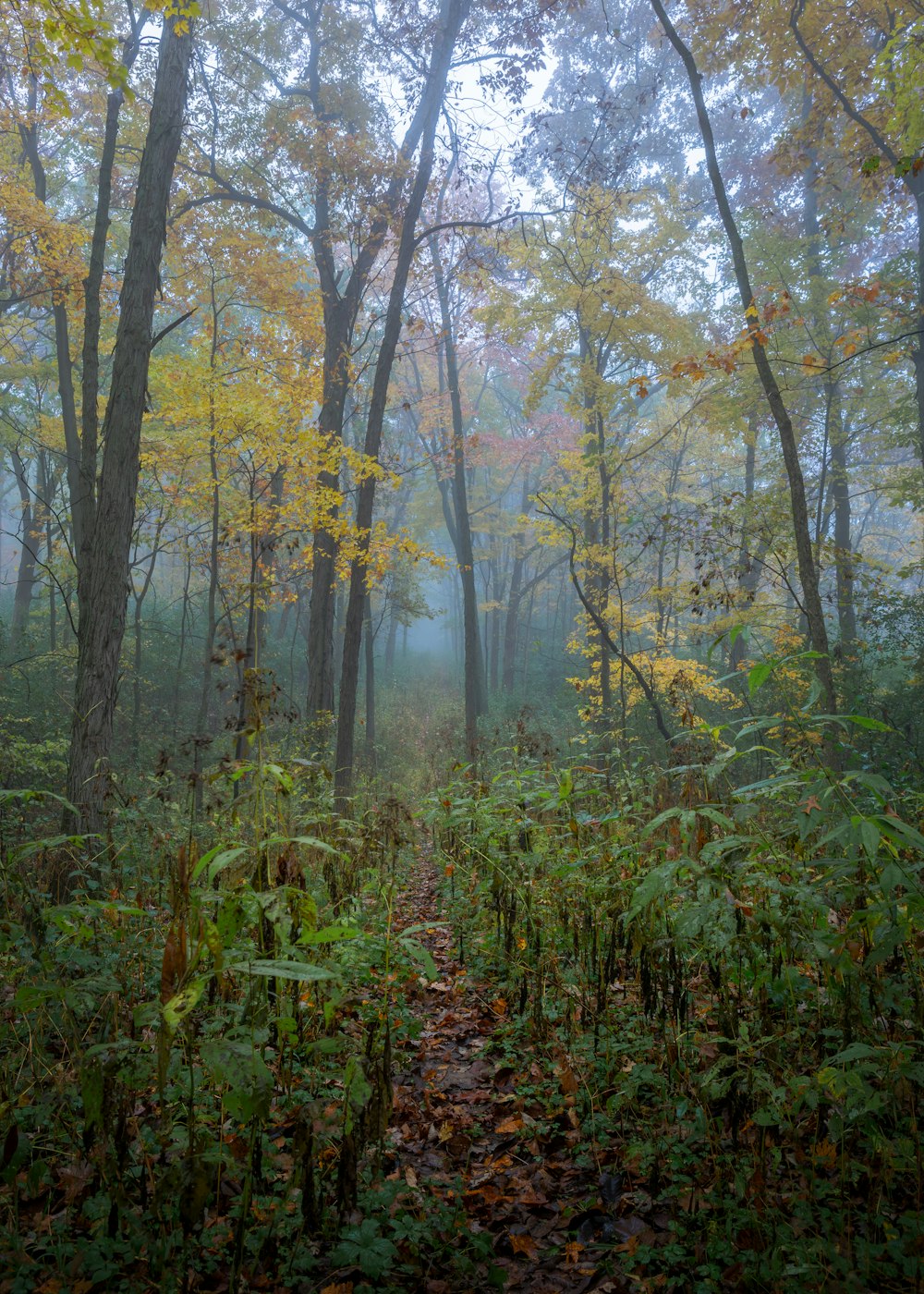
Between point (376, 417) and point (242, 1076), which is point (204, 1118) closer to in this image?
point (242, 1076)

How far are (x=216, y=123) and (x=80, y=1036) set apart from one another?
1397cm

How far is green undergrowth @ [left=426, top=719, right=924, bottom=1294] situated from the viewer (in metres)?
1.92

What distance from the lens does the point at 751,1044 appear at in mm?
2391

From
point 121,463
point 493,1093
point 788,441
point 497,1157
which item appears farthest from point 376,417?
point 497,1157

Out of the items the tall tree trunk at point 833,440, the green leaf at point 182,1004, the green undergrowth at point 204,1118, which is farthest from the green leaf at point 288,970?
the tall tree trunk at point 833,440

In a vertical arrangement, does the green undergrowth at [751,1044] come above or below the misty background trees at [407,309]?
below

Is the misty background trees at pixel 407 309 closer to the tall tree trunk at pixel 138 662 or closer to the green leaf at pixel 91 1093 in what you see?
the tall tree trunk at pixel 138 662

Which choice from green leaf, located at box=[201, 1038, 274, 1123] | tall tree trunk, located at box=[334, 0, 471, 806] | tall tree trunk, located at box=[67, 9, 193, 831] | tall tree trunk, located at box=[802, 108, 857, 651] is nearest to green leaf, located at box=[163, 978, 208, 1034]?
green leaf, located at box=[201, 1038, 274, 1123]

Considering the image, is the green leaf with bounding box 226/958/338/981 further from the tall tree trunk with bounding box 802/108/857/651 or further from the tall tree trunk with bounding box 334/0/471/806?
the tall tree trunk with bounding box 802/108/857/651

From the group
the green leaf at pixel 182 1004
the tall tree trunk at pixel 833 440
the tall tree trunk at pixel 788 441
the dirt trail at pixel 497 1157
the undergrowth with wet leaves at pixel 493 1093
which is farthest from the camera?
the tall tree trunk at pixel 833 440

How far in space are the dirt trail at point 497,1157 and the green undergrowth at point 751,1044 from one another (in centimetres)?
6

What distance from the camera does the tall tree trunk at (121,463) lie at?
5.63 meters

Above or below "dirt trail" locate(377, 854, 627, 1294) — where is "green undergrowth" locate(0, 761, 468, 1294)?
above

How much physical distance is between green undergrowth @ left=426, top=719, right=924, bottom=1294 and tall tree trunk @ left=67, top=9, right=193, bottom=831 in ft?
12.4
